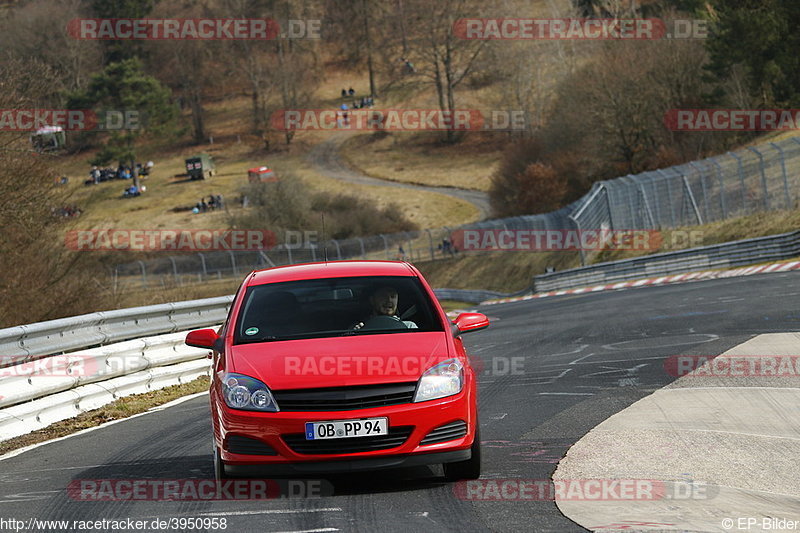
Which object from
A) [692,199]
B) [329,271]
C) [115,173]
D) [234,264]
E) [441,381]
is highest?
[115,173]

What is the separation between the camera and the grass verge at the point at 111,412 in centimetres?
1088

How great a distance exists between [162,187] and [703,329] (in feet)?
300

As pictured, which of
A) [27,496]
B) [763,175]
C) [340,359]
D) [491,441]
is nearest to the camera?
[340,359]

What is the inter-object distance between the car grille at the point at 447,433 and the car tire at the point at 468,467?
18cm

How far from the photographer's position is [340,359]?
282 inches

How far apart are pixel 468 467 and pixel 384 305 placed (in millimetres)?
1484

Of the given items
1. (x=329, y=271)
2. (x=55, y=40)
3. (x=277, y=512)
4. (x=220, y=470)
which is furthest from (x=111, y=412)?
(x=55, y=40)

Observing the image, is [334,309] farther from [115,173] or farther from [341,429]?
[115,173]

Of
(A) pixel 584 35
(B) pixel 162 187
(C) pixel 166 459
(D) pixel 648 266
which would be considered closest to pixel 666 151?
(D) pixel 648 266

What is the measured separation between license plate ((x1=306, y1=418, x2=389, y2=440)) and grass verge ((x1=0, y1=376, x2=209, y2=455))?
15.4 feet

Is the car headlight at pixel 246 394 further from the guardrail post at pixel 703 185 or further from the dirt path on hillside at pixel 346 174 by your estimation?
the dirt path on hillside at pixel 346 174

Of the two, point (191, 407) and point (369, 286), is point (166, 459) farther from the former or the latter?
point (191, 407)

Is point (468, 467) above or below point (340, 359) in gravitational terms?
below

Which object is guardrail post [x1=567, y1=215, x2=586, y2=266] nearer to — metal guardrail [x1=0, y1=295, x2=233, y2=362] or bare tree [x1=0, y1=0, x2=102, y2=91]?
metal guardrail [x1=0, y1=295, x2=233, y2=362]
